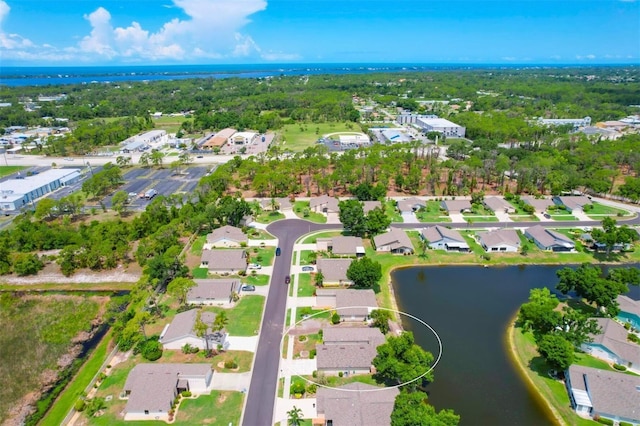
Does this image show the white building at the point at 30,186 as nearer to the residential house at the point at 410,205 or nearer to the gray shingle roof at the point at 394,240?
the gray shingle roof at the point at 394,240

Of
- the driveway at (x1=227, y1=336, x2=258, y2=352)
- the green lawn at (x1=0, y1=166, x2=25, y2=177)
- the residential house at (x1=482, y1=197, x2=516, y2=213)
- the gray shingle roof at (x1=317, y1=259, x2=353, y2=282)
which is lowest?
the driveway at (x1=227, y1=336, x2=258, y2=352)

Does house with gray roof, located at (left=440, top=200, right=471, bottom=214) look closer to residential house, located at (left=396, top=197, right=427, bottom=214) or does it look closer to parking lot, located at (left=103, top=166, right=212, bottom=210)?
residential house, located at (left=396, top=197, right=427, bottom=214)

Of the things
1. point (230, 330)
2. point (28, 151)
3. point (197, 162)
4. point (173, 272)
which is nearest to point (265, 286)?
point (230, 330)

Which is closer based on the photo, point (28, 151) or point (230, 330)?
point (230, 330)

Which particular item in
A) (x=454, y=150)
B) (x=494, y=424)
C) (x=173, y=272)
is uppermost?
(x=454, y=150)

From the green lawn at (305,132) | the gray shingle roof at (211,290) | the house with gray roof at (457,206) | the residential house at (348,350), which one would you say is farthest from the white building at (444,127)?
the residential house at (348,350)

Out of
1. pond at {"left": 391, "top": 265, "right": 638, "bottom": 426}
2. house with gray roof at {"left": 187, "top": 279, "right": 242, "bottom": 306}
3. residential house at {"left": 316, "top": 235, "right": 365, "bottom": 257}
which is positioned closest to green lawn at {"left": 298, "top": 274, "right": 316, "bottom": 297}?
residential house at {"left": 316, "top": 235, "right": 365, "bottom": 257}

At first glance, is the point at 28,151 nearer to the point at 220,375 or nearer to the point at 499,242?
the point at 220,375
